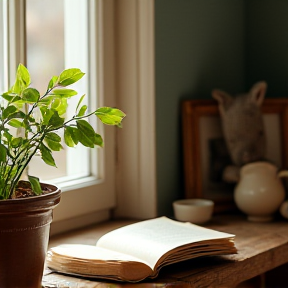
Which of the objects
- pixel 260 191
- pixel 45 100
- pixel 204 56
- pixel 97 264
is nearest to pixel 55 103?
pixel 45 100

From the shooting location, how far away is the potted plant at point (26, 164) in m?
1.17

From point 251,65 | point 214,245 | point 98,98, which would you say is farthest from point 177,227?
point 251,65

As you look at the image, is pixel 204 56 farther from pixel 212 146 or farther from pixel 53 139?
pixel 53 139

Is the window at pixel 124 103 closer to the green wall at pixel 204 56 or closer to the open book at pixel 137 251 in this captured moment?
the green wall at pixel 204 56

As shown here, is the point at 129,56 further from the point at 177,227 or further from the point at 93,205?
the point at 177,227

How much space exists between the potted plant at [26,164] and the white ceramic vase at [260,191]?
0.81 meters

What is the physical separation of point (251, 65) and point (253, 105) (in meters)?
0.31

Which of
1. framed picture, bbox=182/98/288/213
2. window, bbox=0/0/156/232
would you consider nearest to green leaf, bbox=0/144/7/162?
window, bbox=0/0/156/232

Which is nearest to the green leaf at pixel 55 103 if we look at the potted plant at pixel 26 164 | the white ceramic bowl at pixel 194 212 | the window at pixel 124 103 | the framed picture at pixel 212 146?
the potted plant at pixel 26 164

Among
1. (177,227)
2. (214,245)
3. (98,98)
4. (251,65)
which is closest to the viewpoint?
(214,245)

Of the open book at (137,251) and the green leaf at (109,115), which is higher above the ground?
the green leaf at (109,115)

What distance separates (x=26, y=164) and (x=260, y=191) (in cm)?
91

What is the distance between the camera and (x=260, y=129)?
6.74 feet

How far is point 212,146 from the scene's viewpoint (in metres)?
2.08
